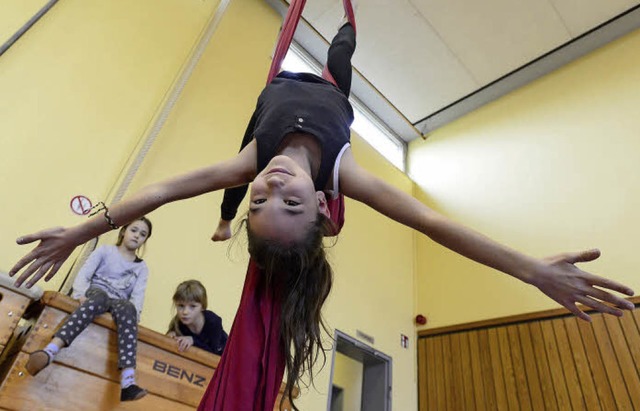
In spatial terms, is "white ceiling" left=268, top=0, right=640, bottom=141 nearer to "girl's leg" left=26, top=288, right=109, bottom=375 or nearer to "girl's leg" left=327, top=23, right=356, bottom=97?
"girl's leg" left=327, top=23, right=356, bottom=97

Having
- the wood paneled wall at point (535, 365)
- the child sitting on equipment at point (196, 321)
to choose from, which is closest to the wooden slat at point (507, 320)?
the wood paneled wall at point (535, 365)

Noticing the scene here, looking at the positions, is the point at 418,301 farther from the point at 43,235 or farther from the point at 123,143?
the point at 43,235

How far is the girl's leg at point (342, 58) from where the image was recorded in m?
1.85

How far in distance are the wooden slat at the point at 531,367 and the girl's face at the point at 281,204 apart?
2314 millimetres

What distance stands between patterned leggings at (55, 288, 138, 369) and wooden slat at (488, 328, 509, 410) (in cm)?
237

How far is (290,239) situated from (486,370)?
240cm

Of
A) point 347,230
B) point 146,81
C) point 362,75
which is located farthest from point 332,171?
point 362,75

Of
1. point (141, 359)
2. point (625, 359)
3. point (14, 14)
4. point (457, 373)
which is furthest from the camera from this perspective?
point (457, 373)

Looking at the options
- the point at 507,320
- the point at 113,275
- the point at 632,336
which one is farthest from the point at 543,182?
the point at 113,275

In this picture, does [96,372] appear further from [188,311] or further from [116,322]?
[188,311]

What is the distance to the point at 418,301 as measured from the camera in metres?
3.66

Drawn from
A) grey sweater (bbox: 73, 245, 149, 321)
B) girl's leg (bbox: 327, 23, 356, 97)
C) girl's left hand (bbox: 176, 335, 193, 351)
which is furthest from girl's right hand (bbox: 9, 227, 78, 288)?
girl's leg (bbox: 327, 23, 356, 97)

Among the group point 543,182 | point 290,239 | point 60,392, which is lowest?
point 60,392

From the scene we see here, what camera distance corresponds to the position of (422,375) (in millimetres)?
3275
